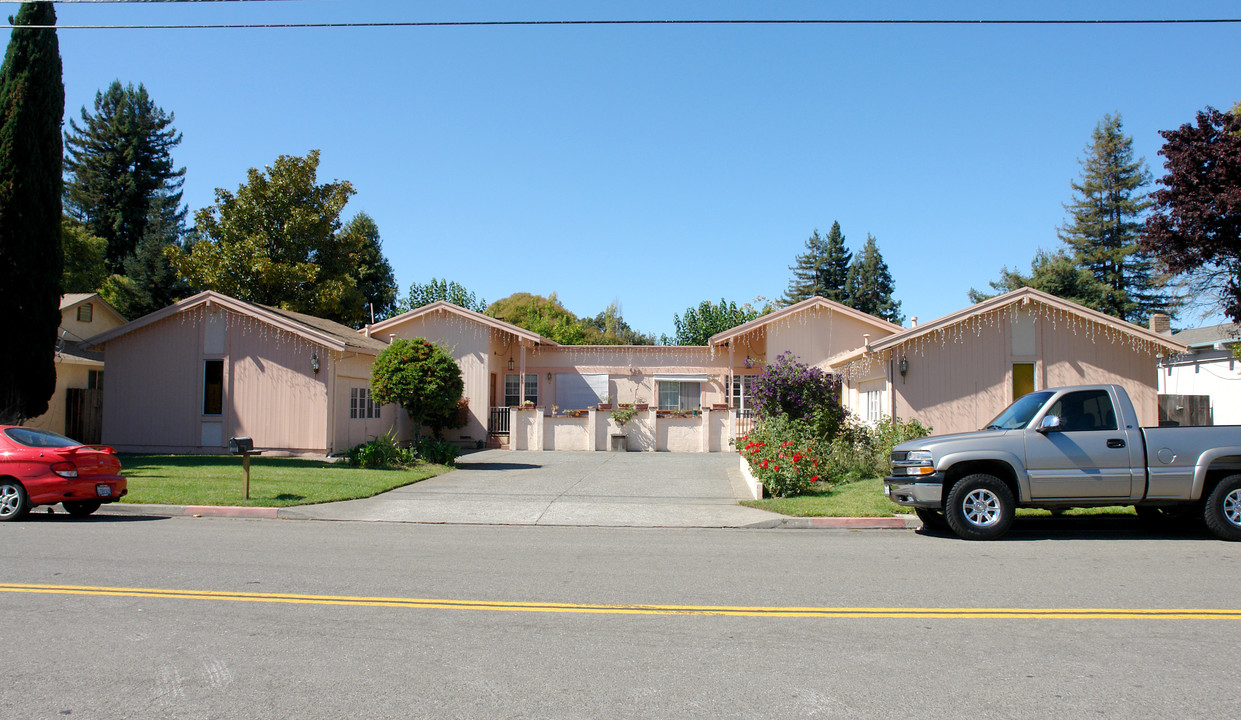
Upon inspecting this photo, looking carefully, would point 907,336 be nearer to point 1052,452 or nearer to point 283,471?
point 1052,452

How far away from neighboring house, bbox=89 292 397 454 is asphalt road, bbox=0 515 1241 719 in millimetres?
11520

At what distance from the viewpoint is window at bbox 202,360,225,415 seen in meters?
21.9

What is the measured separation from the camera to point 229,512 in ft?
41.6

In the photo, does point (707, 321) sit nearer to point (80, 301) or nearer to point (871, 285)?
point (871, 285)

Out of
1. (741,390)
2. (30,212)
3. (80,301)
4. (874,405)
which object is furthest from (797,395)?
(80,301)

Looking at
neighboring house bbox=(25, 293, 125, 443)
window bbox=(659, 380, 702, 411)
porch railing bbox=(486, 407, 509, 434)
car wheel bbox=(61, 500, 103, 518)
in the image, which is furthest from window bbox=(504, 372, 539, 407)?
car wheel bbox=(61, 500, 103, 518)

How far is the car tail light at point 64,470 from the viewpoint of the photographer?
11.6 meters

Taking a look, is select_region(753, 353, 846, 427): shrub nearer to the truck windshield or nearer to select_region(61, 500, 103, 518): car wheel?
the truck windshield

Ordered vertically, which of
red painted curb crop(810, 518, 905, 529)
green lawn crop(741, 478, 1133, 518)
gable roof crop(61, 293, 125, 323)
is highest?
gable roof crop(61, 293, 125, 323)

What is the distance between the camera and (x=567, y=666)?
5121 mm

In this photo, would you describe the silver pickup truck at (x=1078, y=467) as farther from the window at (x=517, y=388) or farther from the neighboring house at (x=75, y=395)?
the neighboring house at (x=75, y=395)

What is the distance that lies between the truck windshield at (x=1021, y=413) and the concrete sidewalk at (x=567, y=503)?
6.20 feet

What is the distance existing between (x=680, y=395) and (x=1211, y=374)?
18.2 m

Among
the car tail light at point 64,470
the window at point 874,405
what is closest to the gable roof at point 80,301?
the car tail light at point 64,470
